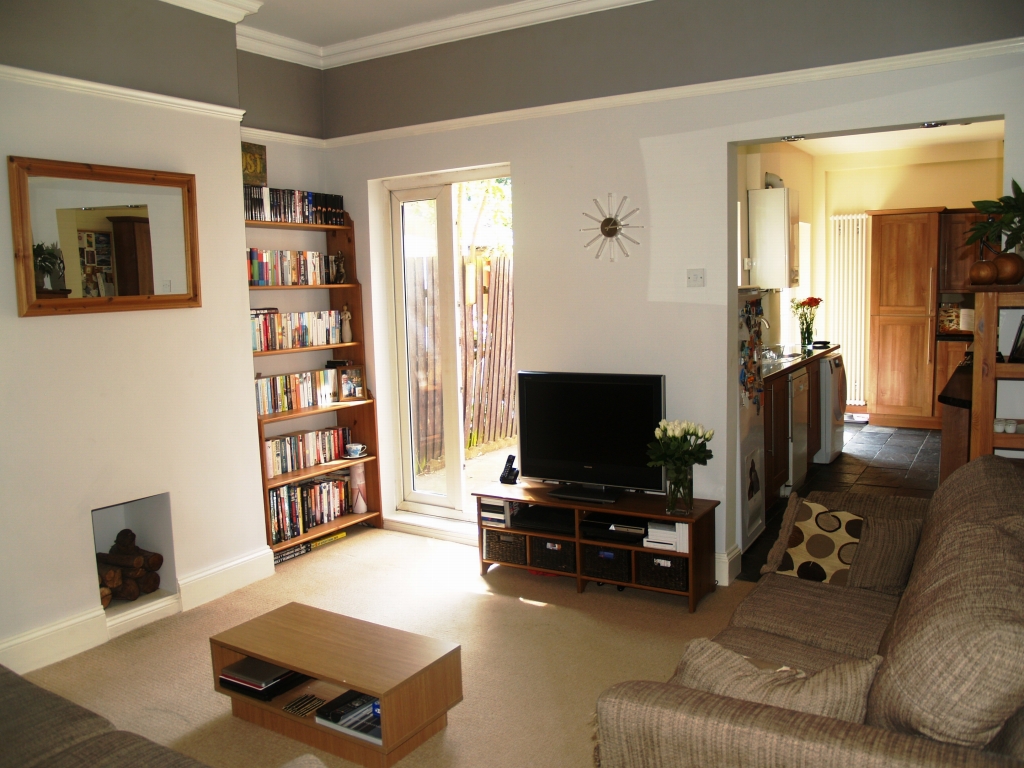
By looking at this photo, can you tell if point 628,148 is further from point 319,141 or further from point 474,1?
point 319,141

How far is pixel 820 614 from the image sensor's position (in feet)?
9.26

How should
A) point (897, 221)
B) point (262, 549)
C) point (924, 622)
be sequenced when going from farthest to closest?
point (897, 221), point (262, 549), point (924, 622)

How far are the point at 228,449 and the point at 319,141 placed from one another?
7.16 feet

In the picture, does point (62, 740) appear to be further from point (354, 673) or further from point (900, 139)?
point (900, 139)

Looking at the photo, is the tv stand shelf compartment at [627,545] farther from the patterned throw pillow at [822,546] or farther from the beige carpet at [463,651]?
the patterned throw pillow at [822,546]

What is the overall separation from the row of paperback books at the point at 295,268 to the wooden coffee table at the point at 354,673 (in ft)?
7.34

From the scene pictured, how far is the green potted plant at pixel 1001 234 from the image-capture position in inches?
126

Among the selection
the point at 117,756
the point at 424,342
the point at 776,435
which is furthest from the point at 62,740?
the point at 776,435

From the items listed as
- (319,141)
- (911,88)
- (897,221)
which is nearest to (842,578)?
(911,88)

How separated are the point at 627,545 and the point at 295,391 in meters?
2.24

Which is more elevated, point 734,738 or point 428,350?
point 428,350

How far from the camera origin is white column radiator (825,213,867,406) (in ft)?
28.0

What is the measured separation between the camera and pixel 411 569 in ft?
15.5

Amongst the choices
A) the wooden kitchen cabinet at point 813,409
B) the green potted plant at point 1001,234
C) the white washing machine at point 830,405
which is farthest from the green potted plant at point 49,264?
the white washing machine at point 830,405
